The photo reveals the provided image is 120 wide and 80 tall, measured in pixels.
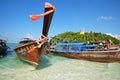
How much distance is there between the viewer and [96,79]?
9555 mm

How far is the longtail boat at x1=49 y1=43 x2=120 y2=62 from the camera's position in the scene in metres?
16.3

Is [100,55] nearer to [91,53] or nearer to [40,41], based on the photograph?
[91,53]

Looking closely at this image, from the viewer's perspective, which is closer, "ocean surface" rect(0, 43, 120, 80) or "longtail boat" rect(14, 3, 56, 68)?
"longtail boat" rect(14, 3, 56, 68)

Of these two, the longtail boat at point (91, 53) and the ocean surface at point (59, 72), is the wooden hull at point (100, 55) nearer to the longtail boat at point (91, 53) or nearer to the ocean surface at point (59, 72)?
the longtail boat at point (91, 53)

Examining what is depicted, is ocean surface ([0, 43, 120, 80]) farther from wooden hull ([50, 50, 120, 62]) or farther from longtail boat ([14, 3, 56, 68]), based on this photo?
wooden hull ([50, 50, 120, 62])

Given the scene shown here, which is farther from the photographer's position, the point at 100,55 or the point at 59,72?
→ the point at 100,55

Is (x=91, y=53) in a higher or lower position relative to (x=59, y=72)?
higher

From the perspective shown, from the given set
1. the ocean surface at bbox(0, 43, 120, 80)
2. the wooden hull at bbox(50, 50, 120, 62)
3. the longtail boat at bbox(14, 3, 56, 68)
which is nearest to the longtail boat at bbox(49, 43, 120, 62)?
the wooden hull at bbox(50, 50, 120, 62)

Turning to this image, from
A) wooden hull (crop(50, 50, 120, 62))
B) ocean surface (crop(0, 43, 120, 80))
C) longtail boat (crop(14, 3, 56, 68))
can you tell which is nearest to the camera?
longtail boat (crop(14, 3, 56, 68))

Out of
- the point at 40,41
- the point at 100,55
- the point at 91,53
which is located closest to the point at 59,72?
the point at 40,41

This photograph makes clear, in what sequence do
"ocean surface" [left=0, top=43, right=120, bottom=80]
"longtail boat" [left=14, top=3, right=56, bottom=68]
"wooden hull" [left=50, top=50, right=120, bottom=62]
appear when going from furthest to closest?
"wooden hull" [left=50, top=50, right=120, bottom=62] → "ocean surface" [left=0, top=43, right=120, bottom=80] → "longtail boat" [left=14, top=3, right=56, bottom=68]

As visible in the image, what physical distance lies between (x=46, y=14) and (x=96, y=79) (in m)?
4.90

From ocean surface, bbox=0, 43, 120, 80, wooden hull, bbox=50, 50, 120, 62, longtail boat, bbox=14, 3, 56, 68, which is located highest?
longtail boat, bbox=14, 3, 56, 68

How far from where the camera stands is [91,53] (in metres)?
17.6
